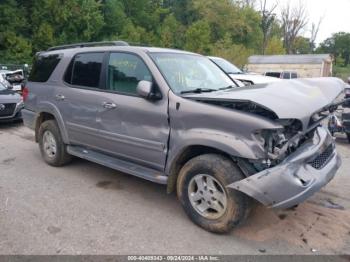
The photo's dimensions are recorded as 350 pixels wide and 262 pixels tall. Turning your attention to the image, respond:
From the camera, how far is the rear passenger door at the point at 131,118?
4.16 meters

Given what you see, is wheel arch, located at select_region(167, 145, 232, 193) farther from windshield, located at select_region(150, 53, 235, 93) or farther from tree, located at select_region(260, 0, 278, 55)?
tree, located at select_region(260, 0, 278, 55)

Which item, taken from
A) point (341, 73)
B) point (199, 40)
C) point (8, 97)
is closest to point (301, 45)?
point (341, 73)

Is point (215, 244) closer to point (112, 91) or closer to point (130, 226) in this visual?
point (130, 226)

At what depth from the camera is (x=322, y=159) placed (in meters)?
3.92

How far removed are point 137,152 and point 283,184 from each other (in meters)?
1.85

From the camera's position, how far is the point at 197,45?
40844 millimetres

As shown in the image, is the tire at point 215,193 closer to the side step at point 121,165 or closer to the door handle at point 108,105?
the side step at point 121,165

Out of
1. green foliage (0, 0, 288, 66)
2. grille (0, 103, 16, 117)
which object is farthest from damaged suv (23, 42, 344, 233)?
green foliage (0, 0, 288, 66)

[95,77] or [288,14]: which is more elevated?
[288,14]

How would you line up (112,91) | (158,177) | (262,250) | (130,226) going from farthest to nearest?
1. (112,91)
2. (158,177)
3. (130,226)
4. (262,250)

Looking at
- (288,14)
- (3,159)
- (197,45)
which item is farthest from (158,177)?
(288,14)

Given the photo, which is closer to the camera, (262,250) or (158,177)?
(262,250)

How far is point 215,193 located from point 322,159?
1.25 m

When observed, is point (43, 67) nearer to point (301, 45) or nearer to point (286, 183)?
point (286, 183)
